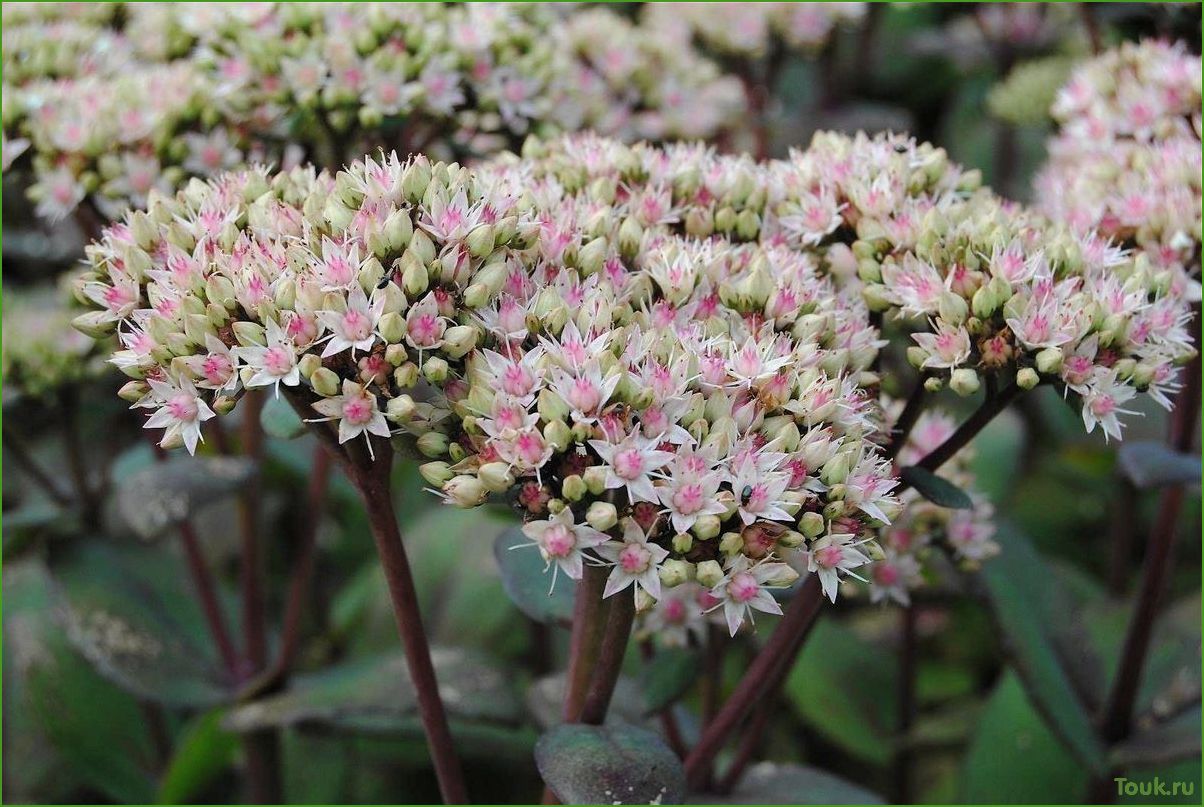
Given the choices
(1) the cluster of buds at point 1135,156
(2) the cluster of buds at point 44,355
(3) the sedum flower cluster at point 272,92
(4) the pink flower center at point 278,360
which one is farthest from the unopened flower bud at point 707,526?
(2) the cluster of buds at point 44,355

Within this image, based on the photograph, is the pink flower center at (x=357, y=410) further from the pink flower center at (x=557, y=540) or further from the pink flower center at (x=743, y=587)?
the pink flower center at (x=743, y=587)

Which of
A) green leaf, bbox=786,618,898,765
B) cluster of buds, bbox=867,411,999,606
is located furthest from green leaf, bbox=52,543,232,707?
cluster of buds, bbox=867,411,999,606

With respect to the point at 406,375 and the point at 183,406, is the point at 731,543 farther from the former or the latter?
the point at 183,406

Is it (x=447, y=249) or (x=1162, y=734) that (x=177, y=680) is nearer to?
→ (x=447, y=249)

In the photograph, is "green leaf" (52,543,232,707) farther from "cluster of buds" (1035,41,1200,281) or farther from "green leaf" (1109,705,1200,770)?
"cluster of buds" (1035,41,1200,281)

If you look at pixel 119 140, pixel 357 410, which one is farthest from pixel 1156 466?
pixel 119 140

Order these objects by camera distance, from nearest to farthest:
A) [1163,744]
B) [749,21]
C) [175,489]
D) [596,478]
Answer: [596,478], [1163,744], [175,489], [749,21]

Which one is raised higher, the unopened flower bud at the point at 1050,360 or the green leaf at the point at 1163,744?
the unopened flower bud at the point at 1050,360
